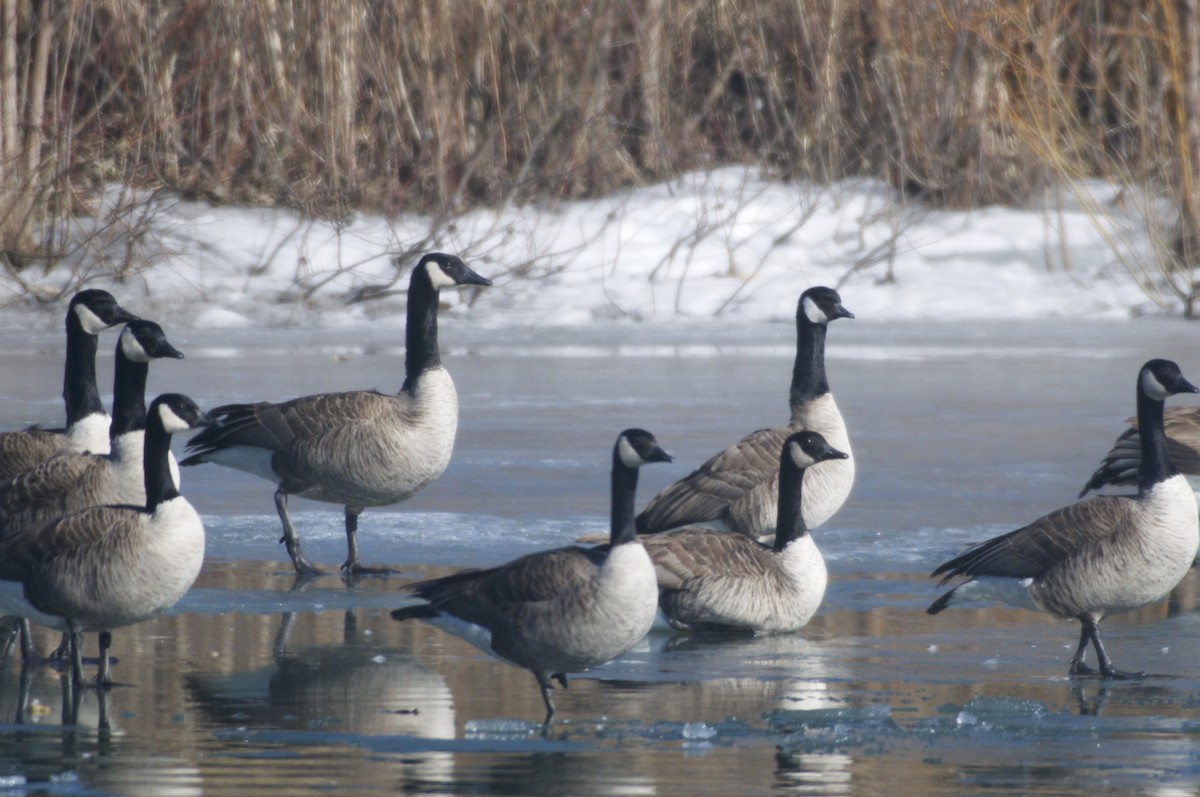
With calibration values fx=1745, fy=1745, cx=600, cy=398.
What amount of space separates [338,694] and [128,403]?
176 cm

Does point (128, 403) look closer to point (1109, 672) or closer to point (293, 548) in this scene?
point (293, 548)

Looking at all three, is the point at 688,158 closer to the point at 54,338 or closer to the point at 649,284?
the point at 649,284

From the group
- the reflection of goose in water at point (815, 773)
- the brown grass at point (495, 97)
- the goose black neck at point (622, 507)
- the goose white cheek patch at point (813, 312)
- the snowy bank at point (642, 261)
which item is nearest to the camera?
the reflection of goose in water at point (815, 773)

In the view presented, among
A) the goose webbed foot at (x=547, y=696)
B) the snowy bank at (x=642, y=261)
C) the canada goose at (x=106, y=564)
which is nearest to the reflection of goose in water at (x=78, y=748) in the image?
the canada goose at (x=106, y=564)

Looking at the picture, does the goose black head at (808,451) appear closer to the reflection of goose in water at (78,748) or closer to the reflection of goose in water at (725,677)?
the reflection of goose in water at (725,677)

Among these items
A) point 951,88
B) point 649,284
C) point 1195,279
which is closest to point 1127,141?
point 951,88

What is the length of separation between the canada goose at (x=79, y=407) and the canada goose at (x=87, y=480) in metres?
→ 0.32

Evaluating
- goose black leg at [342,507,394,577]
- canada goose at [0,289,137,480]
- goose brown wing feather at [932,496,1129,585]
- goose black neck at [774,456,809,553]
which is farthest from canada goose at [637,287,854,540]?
canada goose at [0,289,137,480]

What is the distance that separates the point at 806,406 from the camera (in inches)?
334

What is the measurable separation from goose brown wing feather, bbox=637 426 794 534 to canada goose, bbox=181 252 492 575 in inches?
42.8

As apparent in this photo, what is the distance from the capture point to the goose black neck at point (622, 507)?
5.33 m

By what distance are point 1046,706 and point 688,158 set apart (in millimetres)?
15996

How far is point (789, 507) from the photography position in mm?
6887

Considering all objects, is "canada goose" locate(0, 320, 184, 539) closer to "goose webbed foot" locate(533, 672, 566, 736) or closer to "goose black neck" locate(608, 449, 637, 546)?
"goose webbed foot" locate(533, 672, 566, 736)
